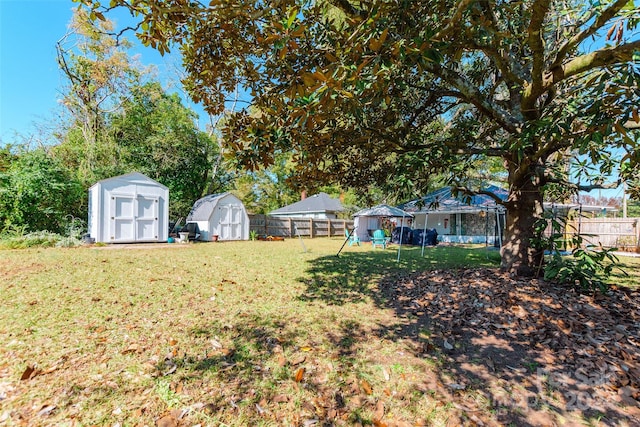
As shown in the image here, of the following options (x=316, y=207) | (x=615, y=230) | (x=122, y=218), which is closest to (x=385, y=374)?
(x=122, y=218)

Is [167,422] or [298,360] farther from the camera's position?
[298,360]

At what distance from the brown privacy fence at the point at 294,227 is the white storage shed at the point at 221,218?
1.50 meters

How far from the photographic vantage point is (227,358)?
286 centimetres

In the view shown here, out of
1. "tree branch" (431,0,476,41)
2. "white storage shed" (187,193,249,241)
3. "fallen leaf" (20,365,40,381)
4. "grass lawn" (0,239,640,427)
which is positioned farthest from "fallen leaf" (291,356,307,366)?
"white storage shed" (187,193,249,241)

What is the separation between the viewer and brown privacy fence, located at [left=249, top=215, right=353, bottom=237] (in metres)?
19.5

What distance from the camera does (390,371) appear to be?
2707mm

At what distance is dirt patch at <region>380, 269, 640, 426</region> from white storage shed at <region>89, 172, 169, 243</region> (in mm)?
12229

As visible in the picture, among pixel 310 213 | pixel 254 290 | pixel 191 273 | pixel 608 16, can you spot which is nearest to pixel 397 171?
pixel 608 16

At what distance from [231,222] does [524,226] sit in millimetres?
14601

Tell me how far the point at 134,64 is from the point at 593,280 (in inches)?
935

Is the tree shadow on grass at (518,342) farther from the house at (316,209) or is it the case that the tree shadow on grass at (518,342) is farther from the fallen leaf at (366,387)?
the house at (316,209)

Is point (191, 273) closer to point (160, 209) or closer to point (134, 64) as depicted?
point (160, 209)

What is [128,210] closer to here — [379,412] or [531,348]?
[379,412]

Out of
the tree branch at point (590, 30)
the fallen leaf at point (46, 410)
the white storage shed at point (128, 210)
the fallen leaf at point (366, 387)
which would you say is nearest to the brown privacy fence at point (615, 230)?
the tree branch at point (590, 30)
